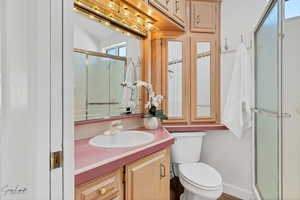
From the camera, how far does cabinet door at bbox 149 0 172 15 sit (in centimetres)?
151

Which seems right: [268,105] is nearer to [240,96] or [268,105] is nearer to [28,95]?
[240,96]

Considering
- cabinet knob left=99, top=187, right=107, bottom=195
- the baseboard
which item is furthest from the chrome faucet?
the baseboard

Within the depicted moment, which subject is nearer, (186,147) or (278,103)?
(278,103)

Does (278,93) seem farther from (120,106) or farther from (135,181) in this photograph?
(120,106)

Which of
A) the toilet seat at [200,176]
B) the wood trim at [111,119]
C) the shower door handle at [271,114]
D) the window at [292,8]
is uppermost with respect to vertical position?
the window at [292,8]

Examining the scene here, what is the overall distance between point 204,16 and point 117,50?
3.71ft

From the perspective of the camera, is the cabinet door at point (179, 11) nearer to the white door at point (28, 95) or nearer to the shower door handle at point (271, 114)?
→ the shower door handle at point (271, 114)

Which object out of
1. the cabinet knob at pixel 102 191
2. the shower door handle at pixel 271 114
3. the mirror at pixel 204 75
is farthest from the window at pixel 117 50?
the shower door handle at pixel 271 114

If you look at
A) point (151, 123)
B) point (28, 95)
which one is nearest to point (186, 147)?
point (151, 123)

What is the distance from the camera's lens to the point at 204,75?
2104 millimetres

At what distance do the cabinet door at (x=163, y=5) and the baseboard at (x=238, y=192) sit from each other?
1.97m

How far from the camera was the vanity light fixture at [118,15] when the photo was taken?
1375mm

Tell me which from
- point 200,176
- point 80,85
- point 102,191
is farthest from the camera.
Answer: point 200,176

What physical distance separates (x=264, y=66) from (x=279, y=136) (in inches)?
24.4
